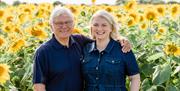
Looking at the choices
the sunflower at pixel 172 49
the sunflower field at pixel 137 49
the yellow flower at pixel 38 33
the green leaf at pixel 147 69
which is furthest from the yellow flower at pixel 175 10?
the sunflower at pixel 172 49

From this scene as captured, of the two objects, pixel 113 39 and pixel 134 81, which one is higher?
pixel 113 39

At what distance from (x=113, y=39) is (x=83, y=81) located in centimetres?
36

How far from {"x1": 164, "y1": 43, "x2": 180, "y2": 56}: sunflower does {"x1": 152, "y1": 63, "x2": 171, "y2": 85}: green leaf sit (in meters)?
0.10

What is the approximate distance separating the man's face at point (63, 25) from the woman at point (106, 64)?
0.17 metres

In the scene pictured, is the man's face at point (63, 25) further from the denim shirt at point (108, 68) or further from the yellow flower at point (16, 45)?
the yellow flower at point (16, 45)

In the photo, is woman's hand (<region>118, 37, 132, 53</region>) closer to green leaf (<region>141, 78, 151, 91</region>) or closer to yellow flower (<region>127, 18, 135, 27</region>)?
green leaf (<region>141, 78, 151, 91</region>)

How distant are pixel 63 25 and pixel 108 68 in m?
0.42

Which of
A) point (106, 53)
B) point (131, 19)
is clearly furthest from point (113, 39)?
point (131, 19)

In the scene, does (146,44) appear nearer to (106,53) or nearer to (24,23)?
(106,53)

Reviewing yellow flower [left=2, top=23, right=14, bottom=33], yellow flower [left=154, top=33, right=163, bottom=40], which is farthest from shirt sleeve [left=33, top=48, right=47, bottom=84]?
yellow flower [left=2, top=23, right=14, bottom=33]

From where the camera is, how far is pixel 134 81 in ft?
14.5

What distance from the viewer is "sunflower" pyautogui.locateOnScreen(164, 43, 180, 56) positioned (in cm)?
482

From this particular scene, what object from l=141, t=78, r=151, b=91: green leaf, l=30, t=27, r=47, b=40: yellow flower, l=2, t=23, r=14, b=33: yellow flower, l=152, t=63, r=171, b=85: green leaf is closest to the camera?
l=152, t=63, r=171, b=85: green leaf

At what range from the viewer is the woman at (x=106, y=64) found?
438 centimetres
